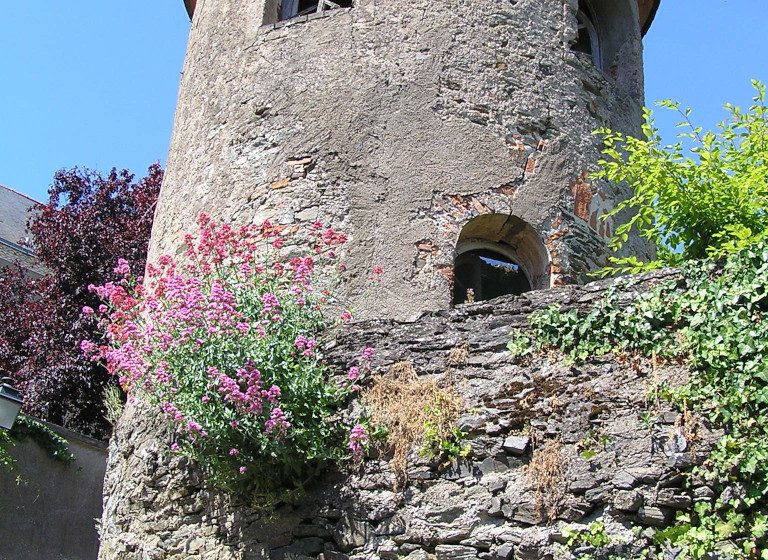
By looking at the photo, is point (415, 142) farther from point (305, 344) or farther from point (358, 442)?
point (358, 442)

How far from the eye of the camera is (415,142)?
25.9 ft

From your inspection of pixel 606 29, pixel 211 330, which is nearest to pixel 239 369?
pixel 211 330

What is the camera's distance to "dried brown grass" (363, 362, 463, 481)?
5699 mm

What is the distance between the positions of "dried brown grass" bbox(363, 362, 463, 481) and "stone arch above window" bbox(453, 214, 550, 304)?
6.44 feet

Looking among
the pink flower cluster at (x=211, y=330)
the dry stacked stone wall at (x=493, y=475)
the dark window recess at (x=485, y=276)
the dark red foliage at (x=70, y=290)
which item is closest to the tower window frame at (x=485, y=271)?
the dark window recess at (x=485, y=276)

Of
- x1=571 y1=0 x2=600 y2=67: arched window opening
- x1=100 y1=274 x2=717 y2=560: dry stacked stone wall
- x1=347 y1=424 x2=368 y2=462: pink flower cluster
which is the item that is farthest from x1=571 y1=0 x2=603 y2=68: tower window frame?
x1=347 y1=424 x2=368 y2=462: pink flower cluster

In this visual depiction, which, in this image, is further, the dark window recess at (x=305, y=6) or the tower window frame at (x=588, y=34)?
the tower window frame at (x=588, y=34)

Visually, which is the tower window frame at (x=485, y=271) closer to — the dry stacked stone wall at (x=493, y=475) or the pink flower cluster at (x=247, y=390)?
the dry stacked stone wall at (x=493, y=475)

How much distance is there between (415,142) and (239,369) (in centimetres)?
288

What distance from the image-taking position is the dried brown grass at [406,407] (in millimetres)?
5699

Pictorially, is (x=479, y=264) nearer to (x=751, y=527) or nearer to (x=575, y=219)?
(x=575, y=219)

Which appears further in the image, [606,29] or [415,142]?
[606,29]

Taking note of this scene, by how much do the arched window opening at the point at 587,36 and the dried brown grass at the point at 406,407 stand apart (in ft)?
15.8

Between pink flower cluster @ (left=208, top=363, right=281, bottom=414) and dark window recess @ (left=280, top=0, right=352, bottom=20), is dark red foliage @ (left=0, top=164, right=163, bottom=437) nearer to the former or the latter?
dark window recess @ (left=280, top=0, right=352, bottom=20)
